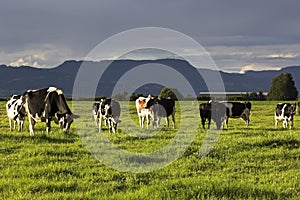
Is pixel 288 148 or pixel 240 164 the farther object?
pixel 288 148

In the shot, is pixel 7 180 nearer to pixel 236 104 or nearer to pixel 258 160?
pixel 258 160

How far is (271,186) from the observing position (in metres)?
9.37

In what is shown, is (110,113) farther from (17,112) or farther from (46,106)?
(17,112)

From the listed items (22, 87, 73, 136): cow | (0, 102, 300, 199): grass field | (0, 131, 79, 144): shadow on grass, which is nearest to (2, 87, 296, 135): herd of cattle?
(22, 87, 73, 136): cow

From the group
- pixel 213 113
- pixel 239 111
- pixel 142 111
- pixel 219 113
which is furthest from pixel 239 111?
pixel 142 111

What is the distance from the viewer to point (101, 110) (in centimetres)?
2464

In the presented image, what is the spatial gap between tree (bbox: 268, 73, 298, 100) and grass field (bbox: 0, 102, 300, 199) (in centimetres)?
9330

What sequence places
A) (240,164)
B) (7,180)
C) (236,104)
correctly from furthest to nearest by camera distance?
(236,104), (240,164), (7,180)

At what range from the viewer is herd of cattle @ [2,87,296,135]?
19.5 meters

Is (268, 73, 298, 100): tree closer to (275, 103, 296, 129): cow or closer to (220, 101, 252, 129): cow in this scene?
(275, 103, 296, 129): cow

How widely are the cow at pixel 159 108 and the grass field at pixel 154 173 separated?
37.4 feet

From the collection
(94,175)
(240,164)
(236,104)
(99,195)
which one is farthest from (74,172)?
(236,104)

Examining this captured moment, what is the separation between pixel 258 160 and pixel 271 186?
340cm

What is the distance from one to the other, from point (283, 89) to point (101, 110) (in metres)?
90.0
